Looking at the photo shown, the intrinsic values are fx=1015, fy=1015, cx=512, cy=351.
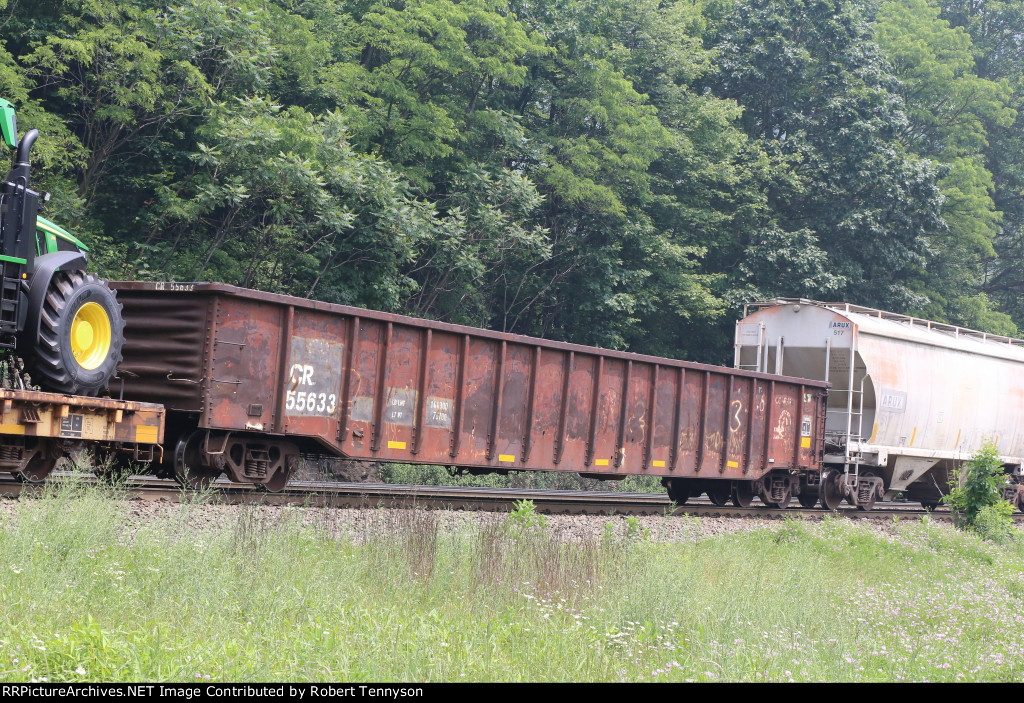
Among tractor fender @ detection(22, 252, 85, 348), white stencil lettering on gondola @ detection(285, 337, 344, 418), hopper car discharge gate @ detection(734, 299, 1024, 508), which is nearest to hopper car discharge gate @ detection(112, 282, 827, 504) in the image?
white stencil lettering on gondola @ detection(285, 337, 344, 418)

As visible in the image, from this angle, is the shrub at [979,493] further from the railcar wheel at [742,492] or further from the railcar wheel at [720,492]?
the railcar wheel at [720,492]

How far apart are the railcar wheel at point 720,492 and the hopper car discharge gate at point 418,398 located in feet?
0.15

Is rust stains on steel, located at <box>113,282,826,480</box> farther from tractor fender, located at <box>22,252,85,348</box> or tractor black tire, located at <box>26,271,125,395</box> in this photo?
tractor fender, located at <box>22,252,85,348</box>

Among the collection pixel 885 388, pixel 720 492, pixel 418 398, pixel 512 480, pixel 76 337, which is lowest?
pixel 512 480

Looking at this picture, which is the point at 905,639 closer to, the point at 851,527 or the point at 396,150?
the point at 851,527

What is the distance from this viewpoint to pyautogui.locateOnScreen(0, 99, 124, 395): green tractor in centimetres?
882

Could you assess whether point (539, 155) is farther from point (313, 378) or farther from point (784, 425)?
point (313, 378)

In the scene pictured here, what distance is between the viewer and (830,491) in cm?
2053

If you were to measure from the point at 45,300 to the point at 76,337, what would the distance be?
72 centimetres

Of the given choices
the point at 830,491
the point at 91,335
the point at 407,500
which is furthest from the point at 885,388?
the point at 91,335

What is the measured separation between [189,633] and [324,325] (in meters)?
6.74

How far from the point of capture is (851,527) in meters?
15.1

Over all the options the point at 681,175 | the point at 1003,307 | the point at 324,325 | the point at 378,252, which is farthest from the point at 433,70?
the point at 1003,307

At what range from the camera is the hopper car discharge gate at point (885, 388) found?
2047cm
